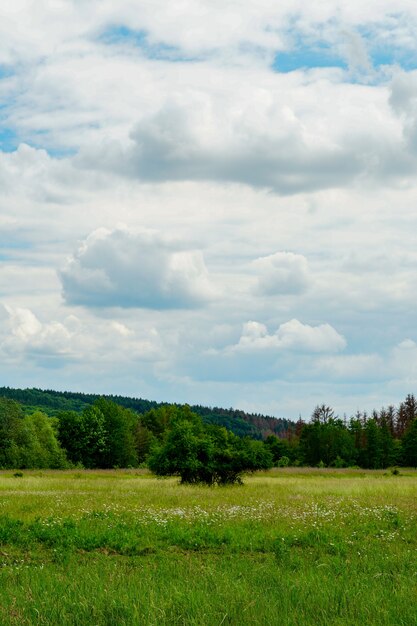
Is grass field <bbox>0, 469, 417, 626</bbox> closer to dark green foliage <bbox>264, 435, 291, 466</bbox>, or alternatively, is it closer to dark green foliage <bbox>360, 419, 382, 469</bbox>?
dark green foliage <bbox>360, 419, 382, 469</bbox>

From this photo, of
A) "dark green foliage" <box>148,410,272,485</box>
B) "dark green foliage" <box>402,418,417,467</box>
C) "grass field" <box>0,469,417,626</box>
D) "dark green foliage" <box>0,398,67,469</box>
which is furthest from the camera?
"dark green foliage" <box>402,418,417,467</box>

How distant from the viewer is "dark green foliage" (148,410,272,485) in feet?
136

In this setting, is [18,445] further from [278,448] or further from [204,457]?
[204,457]

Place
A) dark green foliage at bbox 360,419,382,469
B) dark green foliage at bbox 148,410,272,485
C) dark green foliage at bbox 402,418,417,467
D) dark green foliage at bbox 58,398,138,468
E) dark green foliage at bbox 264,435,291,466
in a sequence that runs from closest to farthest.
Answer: dark green foliage at bbox 148,410,272,485 → dark green foliage at bbox 402,418,417,467 → dark green foliage at bbox 58,398,138,468 → dark green foliage at bbox 360,419,382,469 → dark green foliage at bbox 264,435,291,466

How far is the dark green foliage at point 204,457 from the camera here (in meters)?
41.4

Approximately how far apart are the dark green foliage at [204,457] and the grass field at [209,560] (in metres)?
10.8

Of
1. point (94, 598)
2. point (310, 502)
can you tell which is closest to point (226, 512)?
point (310, 502)

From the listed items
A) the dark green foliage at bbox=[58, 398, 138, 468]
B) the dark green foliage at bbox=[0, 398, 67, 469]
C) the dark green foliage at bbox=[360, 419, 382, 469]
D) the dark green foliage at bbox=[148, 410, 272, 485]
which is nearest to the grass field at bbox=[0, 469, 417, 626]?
the dark green foliage at bbox=[148, 410, 272, 485]

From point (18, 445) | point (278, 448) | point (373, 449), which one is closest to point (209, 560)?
point (18, 445)

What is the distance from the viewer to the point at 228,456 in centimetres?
4150

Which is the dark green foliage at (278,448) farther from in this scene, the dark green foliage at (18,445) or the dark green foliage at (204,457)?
the dark green foliage at (204,457)

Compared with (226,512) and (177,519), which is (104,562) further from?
(226,512)

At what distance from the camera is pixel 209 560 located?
583 inches

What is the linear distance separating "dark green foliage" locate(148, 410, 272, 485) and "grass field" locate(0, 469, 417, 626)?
424 inches
